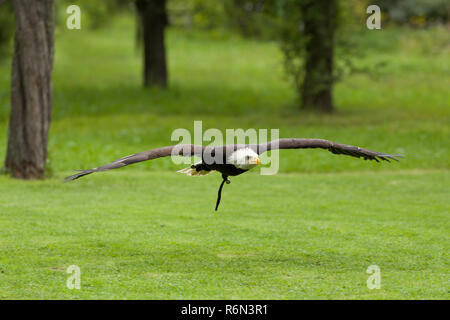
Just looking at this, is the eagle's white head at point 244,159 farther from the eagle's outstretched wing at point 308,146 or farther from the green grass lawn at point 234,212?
the green grass lawn at point 234,212

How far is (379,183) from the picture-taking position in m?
14.4

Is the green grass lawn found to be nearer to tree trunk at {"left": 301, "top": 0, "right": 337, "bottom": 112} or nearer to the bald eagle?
tree trunk at {"left": 301, "top": 0, "right": 337, "bottom": 112}

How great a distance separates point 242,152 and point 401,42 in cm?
3278

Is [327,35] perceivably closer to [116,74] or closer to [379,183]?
[379,183]

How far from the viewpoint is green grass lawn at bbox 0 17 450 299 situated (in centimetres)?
786

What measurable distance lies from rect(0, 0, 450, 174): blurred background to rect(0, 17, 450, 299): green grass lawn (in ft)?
0.43

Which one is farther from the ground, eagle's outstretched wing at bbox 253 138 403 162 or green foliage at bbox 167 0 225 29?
green foliage at bbox 167 0 225 29

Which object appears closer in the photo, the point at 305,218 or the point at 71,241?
the point at 71,241

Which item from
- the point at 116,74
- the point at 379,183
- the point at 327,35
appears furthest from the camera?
the point at 116,74

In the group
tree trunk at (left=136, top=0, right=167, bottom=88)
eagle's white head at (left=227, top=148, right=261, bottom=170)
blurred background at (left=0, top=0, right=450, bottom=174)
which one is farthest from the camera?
tree trunk at (left=136, top=0, right=167, bottom=88)

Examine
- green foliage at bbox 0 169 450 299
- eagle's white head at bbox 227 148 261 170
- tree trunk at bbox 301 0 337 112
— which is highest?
tree trunk at bbox 301 0 337 112

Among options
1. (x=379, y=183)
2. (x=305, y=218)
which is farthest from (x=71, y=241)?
(x=379, y=183)

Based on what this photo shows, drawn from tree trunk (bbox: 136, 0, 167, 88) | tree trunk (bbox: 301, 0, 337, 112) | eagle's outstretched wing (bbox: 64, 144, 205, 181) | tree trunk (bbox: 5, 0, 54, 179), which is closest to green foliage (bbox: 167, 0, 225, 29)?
tree trunk (bbox: 136, 0, 167, 88)

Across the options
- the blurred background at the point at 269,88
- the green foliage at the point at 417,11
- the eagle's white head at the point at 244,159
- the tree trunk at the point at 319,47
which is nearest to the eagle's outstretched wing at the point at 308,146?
the eagle's white head at the point at 244,159
